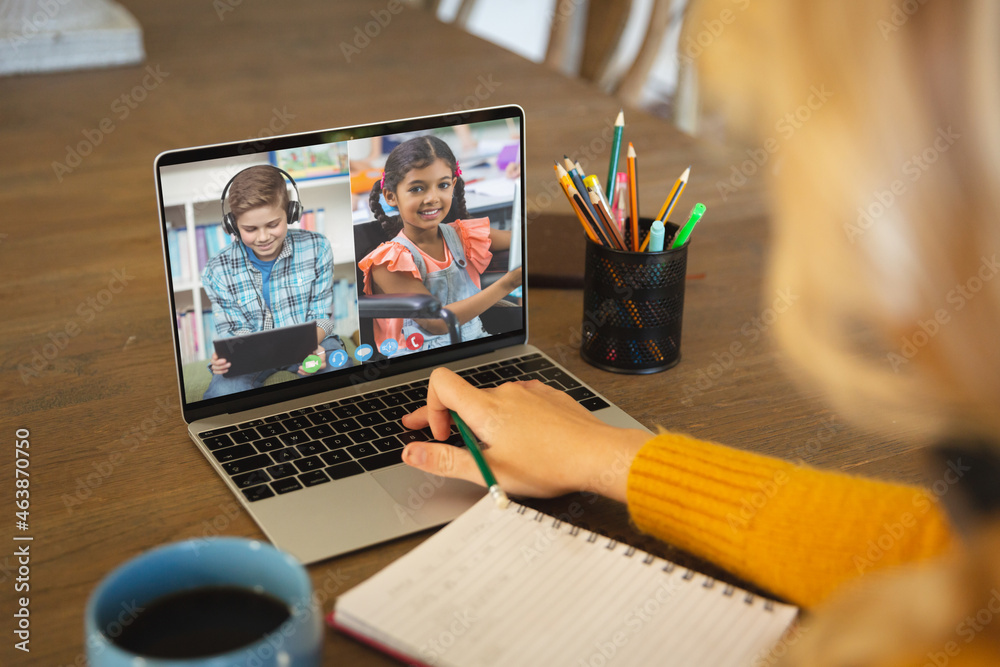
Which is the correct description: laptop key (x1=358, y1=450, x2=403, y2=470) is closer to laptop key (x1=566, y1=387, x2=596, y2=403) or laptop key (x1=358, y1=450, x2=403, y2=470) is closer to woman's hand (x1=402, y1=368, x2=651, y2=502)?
woman's hand (x1=402, y1=368, x2=651, y2=502)

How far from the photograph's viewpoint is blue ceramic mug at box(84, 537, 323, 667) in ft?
1.54

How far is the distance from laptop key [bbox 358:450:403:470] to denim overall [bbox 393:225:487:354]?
16 centimetres

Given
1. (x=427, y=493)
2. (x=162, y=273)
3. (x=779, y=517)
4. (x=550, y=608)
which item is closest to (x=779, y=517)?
(x=779, y=517)

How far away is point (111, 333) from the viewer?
3.36ft

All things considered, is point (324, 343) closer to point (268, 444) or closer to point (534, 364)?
point (268, 444)

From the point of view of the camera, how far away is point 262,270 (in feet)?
2.68

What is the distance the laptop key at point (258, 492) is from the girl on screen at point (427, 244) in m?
0.21

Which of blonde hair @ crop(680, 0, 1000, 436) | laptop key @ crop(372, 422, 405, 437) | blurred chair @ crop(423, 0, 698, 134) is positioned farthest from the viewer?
blurred chair @ crop(423, 0, 698, 134)

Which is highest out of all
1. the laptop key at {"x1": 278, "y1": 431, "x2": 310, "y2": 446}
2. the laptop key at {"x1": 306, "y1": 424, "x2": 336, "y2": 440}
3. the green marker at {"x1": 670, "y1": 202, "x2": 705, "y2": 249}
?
the green marker at {"x1": 670, "y1": 202, "x2": 705, "y2": 249}

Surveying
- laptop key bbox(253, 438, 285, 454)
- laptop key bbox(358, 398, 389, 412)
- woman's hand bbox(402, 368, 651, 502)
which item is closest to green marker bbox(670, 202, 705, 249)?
woman's hand bbox(402, 368, 651, 502)

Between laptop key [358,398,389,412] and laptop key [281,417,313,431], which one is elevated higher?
laptop key [358,398,389,412]

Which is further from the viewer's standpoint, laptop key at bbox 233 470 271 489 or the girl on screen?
the girl on screen

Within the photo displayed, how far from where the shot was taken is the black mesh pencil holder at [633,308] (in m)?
0.90

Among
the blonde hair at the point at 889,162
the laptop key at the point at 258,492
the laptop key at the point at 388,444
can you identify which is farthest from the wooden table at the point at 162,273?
the blonde hair at the point at 889,162
